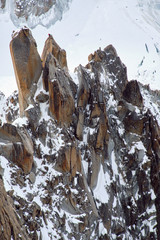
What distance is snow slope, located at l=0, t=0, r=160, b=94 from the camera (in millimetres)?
76250

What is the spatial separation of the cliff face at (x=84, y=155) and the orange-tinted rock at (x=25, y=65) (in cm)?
18

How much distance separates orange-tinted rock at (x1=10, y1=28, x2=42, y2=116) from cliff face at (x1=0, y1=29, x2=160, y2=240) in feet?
0.59

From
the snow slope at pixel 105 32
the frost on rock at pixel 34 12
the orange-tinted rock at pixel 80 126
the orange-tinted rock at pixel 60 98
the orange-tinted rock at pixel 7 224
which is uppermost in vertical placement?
the frost on rock at pixel 34 12

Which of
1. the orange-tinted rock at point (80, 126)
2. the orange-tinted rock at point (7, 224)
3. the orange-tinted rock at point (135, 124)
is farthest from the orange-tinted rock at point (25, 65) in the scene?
the orange-tinted rock at point (7, 224)

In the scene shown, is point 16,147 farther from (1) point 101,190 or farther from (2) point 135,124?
(2) point 135,124

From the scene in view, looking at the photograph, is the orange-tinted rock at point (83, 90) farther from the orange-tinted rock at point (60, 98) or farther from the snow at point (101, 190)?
the snow at point (101, 190)

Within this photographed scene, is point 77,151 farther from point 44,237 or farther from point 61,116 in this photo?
point 44,237

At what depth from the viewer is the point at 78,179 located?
88.9ft

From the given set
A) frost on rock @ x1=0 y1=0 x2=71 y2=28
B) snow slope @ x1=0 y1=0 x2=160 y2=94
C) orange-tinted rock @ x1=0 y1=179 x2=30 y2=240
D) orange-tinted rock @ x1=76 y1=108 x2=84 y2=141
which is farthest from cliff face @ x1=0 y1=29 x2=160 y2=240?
frost on rock @ x1=0 y1=0 x2=71 y2=28

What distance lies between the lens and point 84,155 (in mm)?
30047

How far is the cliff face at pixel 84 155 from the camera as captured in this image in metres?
23.1

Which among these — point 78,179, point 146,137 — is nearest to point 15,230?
point 78,179

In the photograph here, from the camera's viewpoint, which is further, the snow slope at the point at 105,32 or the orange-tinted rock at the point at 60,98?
the snow slope at the point at 105,32

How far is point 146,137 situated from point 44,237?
61.8 ft
